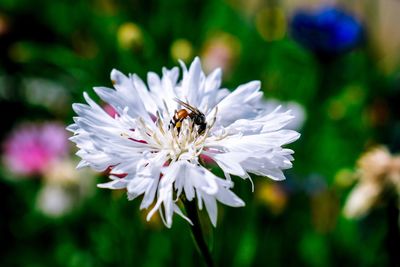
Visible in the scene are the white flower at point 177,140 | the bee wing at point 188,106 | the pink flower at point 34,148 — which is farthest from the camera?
the pink flower at point 34,148

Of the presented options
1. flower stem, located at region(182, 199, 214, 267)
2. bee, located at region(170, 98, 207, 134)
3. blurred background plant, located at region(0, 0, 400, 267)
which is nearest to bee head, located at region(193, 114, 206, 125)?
bee, located at region(170, 98, 207, 134)

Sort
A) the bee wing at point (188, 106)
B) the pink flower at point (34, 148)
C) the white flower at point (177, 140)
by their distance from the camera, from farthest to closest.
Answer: the pink flower at point (34, 148)
the bee wing at point (188, 106)
the white flower at point (177, 140)

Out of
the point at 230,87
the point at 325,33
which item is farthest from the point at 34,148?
the point at 325,33

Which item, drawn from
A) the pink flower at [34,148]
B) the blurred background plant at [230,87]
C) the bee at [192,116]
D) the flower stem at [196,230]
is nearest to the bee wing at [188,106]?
the bee at [192,116]

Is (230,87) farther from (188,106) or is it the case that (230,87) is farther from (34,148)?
(188,106)

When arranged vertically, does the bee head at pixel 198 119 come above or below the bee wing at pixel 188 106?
below

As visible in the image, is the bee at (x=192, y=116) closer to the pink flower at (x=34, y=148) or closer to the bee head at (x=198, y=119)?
the bee head at (x=198, y=119)

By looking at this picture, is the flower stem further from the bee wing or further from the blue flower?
the blue flower

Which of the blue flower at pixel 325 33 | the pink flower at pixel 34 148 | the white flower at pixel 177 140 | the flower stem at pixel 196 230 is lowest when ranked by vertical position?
the flower stem at pixel 196 230

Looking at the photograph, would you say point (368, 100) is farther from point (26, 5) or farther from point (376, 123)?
point (26, 5)
